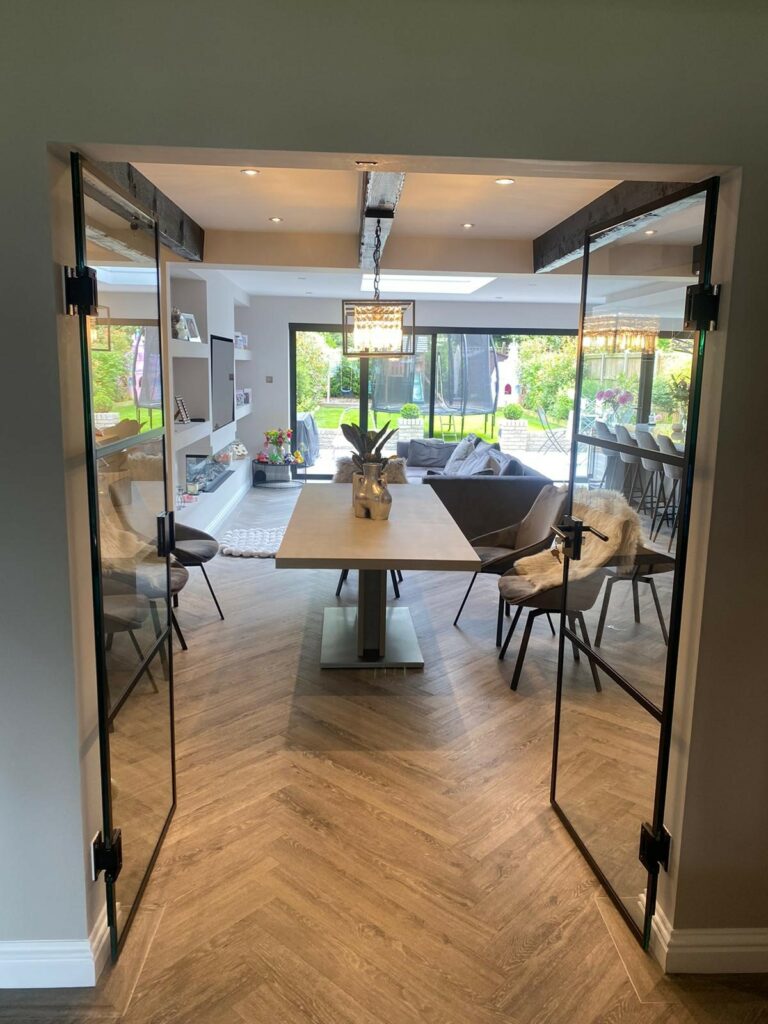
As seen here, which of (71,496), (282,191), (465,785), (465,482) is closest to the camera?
(71,496)

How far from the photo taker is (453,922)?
7.23ft

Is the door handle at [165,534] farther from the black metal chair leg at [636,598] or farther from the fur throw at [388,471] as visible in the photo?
the fur throw at [388,471]

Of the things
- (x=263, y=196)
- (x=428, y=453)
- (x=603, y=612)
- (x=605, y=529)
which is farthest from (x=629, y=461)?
(x=428, y=453)

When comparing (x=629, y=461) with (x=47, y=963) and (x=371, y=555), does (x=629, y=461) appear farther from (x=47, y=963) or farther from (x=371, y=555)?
(x=47, y=963)

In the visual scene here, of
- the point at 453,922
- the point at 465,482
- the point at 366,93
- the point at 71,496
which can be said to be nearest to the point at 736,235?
the point at 366,93

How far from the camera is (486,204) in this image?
3881 mm

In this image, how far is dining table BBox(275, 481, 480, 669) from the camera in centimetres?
327

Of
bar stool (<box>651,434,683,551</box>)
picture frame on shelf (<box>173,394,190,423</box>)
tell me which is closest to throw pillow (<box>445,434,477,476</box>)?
picture frame on shelf (<box>173,394,190,423</box>)

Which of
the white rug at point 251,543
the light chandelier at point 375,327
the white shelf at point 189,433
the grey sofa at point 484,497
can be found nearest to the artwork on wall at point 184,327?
the white shelf at point 189,433

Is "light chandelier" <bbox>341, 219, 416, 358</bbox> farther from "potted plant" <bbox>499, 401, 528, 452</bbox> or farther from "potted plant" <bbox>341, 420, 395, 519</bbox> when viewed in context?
"potted plant" <bbox>499, 401, 528, 452</bbox>

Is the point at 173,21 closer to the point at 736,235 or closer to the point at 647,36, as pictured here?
the point at 647,36

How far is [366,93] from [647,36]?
0.68m

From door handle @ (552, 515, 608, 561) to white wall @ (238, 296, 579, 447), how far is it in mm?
7860

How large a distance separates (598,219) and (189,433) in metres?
3.56
